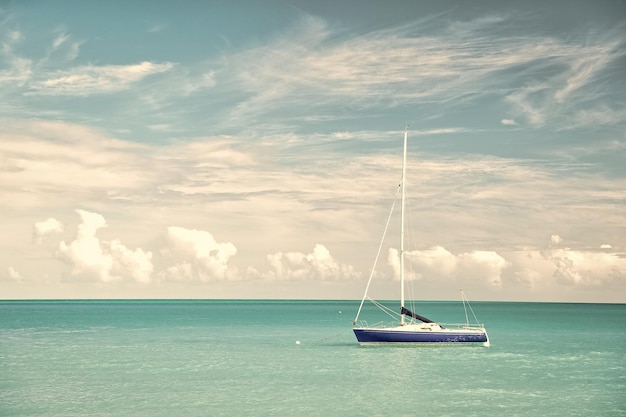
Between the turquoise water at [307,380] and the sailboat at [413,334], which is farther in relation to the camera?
the sailboat at [413,334]

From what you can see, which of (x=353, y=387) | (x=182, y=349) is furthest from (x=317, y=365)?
(x=182, y=349)

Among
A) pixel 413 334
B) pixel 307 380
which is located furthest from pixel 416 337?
pixel 307 380

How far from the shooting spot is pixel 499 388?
44594 millimetres

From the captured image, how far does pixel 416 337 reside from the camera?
62.2m

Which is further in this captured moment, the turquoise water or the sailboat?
the sailboat

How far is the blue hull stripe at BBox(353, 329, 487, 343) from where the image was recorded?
6225 cm

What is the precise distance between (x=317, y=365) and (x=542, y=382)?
705 inches

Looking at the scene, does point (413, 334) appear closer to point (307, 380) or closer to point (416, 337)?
point (416, 337)

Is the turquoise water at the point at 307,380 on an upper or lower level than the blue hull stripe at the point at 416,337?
lower

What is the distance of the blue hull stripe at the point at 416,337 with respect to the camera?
6225 centimetres

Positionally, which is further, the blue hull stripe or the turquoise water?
the blue hull stripe

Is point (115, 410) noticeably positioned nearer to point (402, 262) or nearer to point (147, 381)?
point (147, 381)

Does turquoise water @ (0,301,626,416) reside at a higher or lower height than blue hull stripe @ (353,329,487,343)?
lower

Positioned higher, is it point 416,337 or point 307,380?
point 416,337
